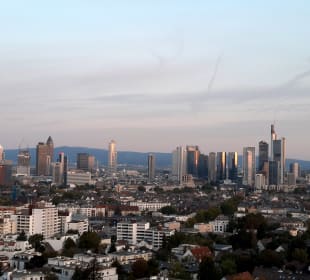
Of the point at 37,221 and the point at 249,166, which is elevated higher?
the point at 249,166

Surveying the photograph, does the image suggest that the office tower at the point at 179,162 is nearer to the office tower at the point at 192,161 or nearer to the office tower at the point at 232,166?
the office tower at the point at 192,161

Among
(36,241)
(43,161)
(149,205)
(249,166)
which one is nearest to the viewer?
(36,241)

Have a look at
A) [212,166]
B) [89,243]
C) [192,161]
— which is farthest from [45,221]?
[192,161]

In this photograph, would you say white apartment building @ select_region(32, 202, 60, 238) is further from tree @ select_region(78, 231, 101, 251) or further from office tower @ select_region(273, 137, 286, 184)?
office tower @ select_region(273, 137, 286, 184)

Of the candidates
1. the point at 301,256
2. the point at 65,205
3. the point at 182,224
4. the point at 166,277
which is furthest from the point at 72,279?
the point at 65,205

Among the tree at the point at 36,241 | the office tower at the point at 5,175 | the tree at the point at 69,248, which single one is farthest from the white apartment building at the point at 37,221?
the office tower at the point at 5,175

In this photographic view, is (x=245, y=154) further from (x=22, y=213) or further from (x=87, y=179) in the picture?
(x=22, y=213)

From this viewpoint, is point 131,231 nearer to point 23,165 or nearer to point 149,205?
point 149,205
